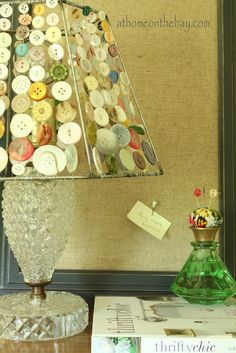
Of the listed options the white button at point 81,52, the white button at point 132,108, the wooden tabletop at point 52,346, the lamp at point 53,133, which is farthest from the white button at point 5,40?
the wooden tabletop at point 52,346

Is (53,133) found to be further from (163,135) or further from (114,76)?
(163,135)

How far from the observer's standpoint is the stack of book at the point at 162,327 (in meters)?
0.68

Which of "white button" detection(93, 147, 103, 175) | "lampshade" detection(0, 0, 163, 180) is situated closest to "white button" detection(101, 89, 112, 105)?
"lampshade" detection(0, 0, 163, 180)

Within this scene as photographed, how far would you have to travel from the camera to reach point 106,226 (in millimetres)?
1005

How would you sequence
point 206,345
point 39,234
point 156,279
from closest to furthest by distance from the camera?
point 206,345 → point 39,234 → point 156,279

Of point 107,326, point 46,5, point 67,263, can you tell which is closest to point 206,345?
point 107,326

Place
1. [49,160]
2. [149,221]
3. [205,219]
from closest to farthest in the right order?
[49,160] < [205,219] < [149,221]

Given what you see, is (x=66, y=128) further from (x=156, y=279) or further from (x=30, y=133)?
(x=156, y=279)

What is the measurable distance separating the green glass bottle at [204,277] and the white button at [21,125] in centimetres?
36

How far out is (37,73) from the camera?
0.72 metres

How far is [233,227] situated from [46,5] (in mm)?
547

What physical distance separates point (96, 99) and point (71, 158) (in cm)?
10

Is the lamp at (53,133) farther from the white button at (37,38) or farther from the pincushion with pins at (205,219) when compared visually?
the pincushion with pins at (205,219)

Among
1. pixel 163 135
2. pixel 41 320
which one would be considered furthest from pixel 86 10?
pixel 41 320
